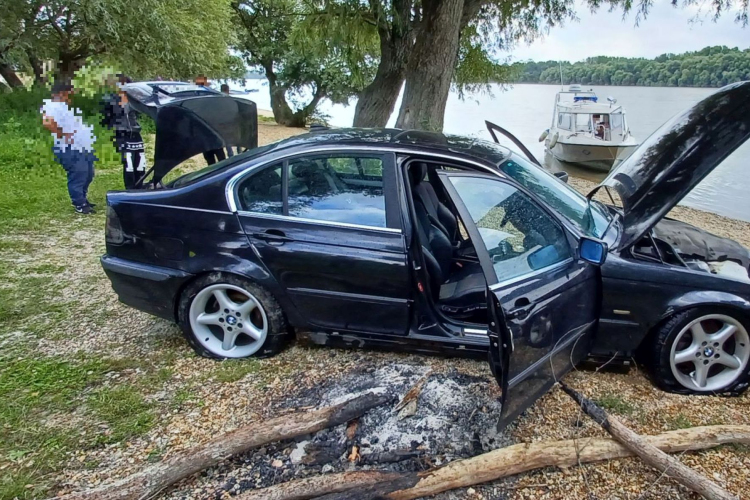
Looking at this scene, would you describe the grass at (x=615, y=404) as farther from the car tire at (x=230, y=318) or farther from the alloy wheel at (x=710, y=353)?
the car tire at (x=230, y=318)

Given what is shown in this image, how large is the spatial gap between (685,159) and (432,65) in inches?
274

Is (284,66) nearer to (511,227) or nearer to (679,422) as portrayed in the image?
(511,227)

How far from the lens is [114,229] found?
12.2ft

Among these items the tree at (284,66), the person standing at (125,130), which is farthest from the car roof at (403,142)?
the tree at (284,66)

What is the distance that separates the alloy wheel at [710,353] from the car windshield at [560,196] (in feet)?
2.71

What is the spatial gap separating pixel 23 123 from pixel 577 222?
12.9 meters

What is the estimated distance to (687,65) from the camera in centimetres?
1900

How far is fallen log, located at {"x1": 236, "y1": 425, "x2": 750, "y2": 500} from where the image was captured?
7.95 ft

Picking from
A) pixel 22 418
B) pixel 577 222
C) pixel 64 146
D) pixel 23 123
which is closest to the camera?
pixel 22 418

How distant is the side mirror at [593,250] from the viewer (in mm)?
2838

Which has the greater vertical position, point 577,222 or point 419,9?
point 419,9

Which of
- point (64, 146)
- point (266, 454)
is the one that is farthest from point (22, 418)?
point (64, 146)

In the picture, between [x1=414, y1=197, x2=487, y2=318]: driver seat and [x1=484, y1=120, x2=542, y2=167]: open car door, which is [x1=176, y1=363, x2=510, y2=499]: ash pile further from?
[x1=484, y1=120, x2=542, y2=167]: open car door

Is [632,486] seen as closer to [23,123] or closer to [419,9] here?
[419,9]
